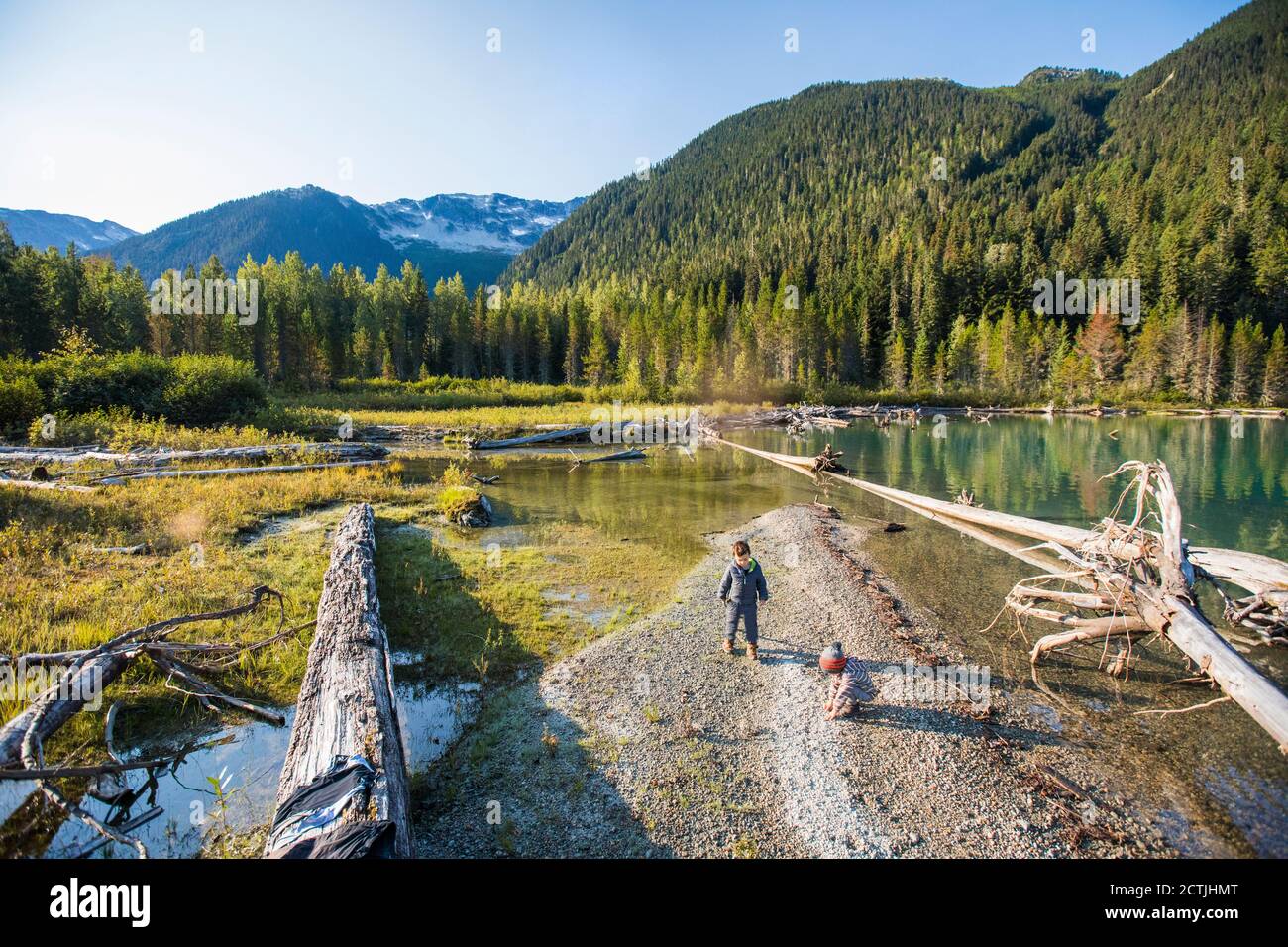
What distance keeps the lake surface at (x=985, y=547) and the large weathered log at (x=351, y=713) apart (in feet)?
2.46

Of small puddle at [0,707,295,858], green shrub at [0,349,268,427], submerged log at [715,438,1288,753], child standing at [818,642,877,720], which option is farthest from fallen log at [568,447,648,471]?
small puddle at [0,707,295,858]

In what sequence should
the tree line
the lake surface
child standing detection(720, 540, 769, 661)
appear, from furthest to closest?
the tree line
child standing detection(720, 540, 769, 661)
the lake surface

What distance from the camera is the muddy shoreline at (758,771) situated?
5.47 m

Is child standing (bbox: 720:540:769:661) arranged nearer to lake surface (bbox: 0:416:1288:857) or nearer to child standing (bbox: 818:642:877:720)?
child standing (bbox: 818:642:877:720)

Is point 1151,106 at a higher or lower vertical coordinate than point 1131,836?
higher

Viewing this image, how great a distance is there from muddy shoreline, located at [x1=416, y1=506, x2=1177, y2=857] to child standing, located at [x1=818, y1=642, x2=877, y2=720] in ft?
0.57

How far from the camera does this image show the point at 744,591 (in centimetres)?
929

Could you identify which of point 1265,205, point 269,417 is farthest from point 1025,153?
point 269,417

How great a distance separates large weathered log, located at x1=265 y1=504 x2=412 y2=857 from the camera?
4.68 meters

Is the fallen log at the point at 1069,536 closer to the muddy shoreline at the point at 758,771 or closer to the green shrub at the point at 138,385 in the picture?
the muddy shoreline at the point at 758,771

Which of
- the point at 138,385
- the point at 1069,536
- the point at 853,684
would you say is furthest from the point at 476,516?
the point at 138,385

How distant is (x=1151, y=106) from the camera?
195 m
